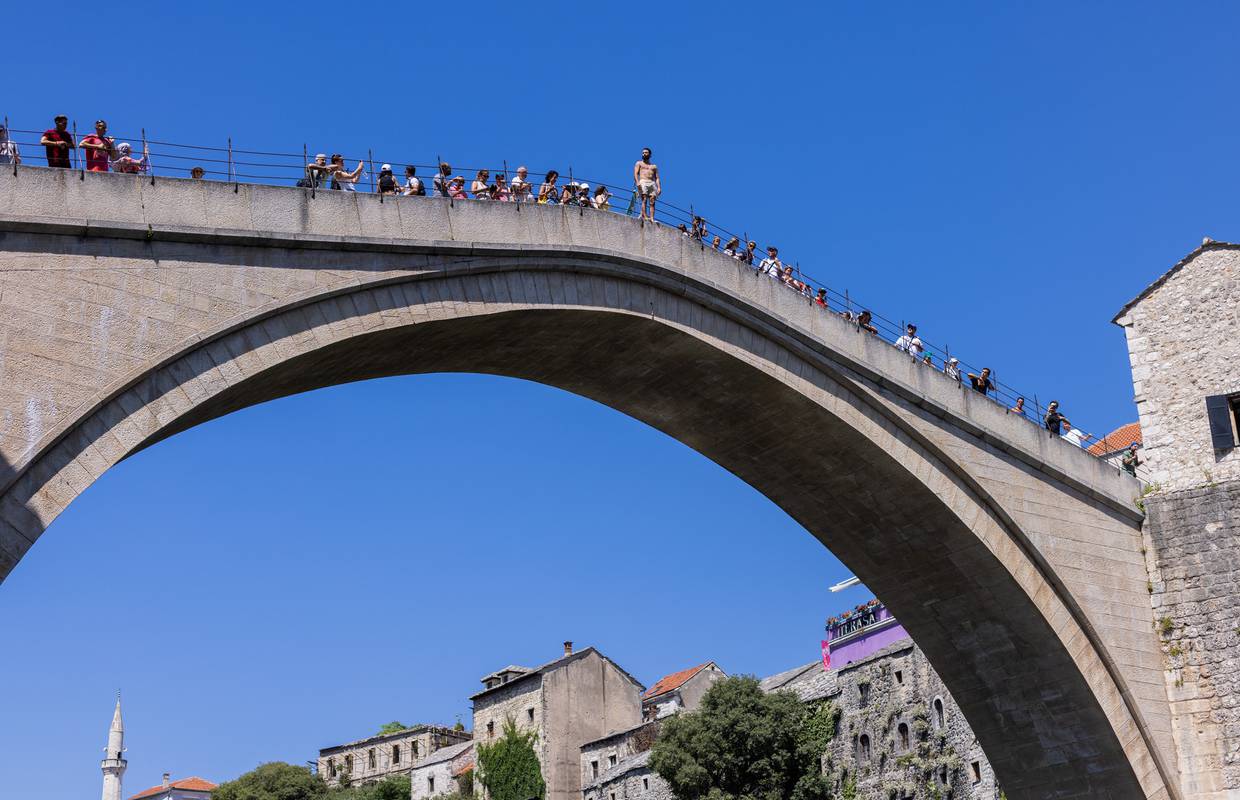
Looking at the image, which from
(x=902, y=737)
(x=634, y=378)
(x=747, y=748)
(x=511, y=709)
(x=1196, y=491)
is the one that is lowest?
(x=902, y=737)

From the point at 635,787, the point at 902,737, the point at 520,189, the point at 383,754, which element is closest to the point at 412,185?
the point at 520,189

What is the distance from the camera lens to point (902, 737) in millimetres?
39188

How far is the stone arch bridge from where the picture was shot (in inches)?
542

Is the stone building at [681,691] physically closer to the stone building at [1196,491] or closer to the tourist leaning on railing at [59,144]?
the stone building at [1196,491]

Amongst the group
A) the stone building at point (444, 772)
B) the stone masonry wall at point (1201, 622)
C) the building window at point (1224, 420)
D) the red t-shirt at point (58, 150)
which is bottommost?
the stone masonry wall at point (1201, 622)

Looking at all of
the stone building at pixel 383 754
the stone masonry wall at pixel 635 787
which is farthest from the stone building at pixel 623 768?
the stone building at pixel 383 754

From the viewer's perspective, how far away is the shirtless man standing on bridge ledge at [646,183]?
18.9 m

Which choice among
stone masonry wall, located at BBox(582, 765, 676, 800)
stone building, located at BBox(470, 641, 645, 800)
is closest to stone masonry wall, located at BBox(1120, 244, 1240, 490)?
stone masonry wall, located at BBox(582, 765, 676, 800)

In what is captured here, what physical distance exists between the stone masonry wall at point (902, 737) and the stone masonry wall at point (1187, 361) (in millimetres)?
14705

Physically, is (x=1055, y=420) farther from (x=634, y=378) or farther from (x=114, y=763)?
(x=114, y=763)

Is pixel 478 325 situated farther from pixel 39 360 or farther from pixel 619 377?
pixel 39 360

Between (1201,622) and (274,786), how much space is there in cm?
4680

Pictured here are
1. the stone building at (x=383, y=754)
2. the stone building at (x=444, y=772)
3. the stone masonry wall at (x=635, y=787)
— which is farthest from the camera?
the stone building at (x=383, y=754)

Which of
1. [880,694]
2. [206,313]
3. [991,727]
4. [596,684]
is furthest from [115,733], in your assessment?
[206,313]
